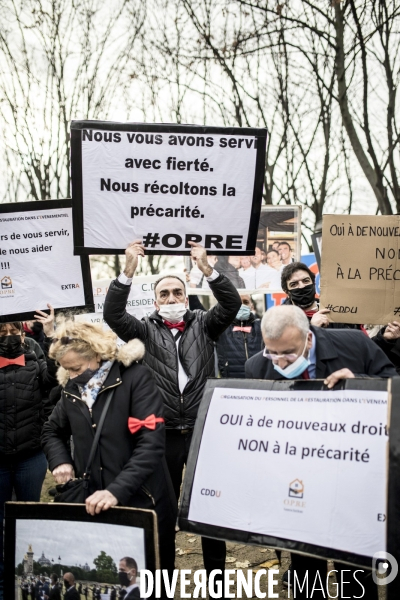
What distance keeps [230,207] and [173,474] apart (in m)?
1.92

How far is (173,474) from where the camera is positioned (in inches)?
161

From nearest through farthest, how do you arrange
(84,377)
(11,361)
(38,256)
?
(84,377) → (11,361) → (38,256)

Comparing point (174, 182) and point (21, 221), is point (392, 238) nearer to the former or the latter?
point (174, 182)

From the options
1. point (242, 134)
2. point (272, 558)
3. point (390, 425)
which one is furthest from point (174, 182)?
point (272, 558)

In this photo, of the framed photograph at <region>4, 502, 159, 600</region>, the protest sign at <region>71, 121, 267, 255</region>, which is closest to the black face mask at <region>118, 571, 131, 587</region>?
the framed photograph at <region>4, 502, 159, 600</region>

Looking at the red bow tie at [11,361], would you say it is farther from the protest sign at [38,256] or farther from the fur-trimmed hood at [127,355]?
the fur-trimmed hood at [127,355]

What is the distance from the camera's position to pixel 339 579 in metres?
3.30

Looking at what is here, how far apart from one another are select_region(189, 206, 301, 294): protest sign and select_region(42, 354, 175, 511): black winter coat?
14.5 ft

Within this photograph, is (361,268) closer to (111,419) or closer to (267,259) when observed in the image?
(111,419)

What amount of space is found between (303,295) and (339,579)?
6.91ft

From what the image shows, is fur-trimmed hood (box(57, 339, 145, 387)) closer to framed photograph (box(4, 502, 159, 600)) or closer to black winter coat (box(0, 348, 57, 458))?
framed photograph (box(4, 502, 159, 600))

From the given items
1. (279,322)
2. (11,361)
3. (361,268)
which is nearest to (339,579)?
(279,322)

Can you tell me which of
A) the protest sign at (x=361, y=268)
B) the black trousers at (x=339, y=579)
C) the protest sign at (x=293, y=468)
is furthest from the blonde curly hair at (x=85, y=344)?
the protest sign at (x=361, y=268)

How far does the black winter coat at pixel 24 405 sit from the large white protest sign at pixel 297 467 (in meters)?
1.77
